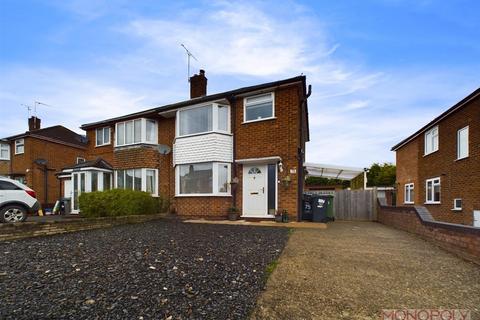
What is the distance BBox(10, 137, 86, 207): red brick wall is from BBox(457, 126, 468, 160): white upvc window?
24278mm

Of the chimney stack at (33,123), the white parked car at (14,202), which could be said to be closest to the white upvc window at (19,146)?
the chimney stack at (33,123)

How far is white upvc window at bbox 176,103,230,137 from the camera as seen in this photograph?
39.5 feet

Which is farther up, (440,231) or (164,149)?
(164,149)

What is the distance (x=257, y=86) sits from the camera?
37.3 ft

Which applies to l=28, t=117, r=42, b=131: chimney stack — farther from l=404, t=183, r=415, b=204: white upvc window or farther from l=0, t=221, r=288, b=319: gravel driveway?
l=404, t=183, r=415, b=204: white upvc window

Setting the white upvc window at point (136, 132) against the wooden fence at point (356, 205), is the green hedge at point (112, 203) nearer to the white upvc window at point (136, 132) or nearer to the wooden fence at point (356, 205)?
the white upvc window at point (136, 132)

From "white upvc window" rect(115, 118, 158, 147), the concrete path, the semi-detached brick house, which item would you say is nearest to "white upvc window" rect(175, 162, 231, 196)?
the semi-detached brick house

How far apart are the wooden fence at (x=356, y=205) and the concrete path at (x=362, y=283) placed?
9216 millimetres

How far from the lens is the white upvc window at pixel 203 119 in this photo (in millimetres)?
12045

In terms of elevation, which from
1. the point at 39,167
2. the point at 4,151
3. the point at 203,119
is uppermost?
the point at 203,119

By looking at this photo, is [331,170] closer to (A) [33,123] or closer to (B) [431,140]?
(B) [431,140]

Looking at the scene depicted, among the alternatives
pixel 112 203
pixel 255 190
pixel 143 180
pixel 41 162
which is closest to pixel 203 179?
pixel 255 190

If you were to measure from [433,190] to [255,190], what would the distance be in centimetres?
1007

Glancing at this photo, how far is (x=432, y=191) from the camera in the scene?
14891mm
